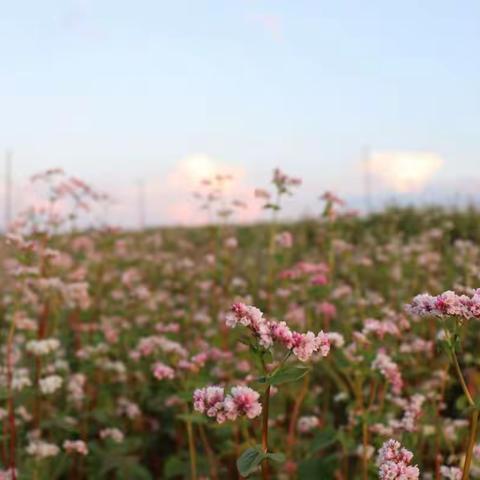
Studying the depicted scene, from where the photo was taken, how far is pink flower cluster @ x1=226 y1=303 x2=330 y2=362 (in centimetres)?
277

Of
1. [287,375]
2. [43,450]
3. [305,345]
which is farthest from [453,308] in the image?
[43,450]

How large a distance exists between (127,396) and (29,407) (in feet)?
2.96

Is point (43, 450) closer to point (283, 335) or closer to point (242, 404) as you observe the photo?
point (242, 404)

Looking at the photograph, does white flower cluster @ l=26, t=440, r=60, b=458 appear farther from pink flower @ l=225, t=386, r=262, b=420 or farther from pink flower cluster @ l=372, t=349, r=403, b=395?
pink flower @ l=225, t=386, r=262, b=420

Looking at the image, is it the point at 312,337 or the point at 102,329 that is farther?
the point at 102,329

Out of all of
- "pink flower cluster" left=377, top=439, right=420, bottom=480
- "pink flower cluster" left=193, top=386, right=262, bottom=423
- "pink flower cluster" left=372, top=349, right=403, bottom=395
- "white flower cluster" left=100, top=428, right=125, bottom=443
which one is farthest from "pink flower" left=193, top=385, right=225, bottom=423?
"white flower cluster" left=100, top=428, right=125, bottom=443

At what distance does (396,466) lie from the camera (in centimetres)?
276

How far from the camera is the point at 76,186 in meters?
7.70

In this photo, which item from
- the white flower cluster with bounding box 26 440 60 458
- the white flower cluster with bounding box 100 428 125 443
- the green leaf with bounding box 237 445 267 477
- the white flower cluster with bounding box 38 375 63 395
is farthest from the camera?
the white flower cluster with bounding box 100 428 125 443

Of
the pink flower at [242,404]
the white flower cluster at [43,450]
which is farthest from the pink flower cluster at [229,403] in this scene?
the white flower cluster at [43,450]

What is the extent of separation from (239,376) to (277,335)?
4.06m

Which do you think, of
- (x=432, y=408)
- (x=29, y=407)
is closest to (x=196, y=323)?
(x=29, y=407)

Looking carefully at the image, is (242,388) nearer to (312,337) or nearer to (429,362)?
(312,337)

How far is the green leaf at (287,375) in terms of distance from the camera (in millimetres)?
2689
